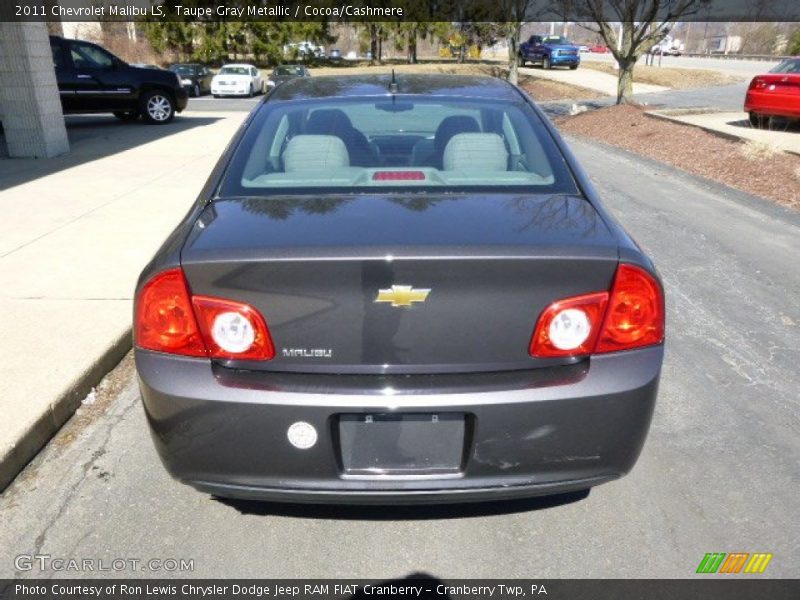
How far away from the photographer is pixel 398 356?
2.08 m

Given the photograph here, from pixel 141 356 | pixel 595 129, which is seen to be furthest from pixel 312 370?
pixel 595 129

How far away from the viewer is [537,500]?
109 inches

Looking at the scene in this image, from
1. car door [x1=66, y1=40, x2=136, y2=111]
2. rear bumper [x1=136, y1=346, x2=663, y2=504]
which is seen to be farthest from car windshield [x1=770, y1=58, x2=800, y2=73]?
car door [x1=66, y1=40, x2=136, y2=111]

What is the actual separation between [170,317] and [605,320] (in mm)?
1393

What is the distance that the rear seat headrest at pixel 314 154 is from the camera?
2.93 m

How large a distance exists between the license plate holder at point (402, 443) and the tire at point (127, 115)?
55.0 feet

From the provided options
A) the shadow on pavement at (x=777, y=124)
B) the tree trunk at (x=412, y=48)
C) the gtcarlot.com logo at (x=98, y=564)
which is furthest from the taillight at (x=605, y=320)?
the tree trunk at (x=412, y=48)

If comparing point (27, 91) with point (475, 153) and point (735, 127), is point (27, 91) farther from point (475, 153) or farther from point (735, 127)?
point (735, 127)

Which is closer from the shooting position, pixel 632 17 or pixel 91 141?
pixel 91 141

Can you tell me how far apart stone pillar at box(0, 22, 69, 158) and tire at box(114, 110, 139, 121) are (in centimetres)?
532

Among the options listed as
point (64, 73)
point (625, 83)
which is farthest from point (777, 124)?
point (64, 73)

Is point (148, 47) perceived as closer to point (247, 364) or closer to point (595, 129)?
point (595, 129)

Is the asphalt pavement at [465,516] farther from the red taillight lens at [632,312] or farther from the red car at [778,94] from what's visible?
the red car at [778,94]

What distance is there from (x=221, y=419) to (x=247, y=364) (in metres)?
0.19
